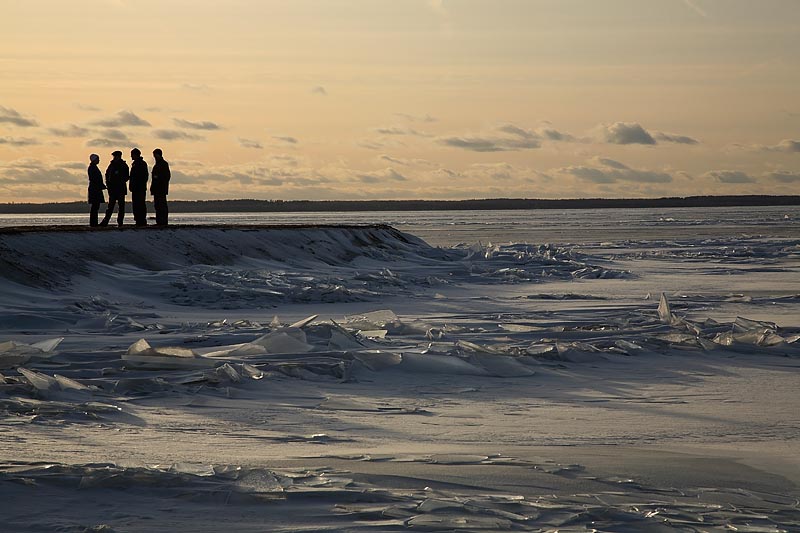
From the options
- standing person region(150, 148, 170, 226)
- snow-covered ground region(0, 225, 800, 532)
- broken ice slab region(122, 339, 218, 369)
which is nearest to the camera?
snow-covered ground region(0, 225, 800, 532)

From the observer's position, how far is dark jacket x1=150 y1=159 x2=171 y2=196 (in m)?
21.4

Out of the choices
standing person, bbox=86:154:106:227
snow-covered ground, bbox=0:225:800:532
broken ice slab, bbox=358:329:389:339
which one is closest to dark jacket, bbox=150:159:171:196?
standing person, bbox=86:154:106:227

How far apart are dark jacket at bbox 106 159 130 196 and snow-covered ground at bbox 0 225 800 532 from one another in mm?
6724

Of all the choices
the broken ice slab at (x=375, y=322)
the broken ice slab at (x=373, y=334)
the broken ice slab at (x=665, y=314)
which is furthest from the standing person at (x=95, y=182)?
the broken ice slab at (x=665, y=314)

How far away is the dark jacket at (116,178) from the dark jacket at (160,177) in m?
0.90

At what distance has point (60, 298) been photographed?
1271 cm

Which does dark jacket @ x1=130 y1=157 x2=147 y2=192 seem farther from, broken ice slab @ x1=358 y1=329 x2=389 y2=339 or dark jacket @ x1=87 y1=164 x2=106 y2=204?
broken ice slab @ x1=358 y1=329 x2=389 y2=339

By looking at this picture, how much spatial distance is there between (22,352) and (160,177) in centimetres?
1418

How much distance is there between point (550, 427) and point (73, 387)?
9.74 ft

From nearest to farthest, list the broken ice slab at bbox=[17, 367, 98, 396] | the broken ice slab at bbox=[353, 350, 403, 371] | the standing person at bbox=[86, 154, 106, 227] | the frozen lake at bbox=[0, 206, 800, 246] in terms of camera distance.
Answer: the broken ice slab at bbox=[17, 367, 98, 396] → the broken ice slab at bbox=[353, 350, 403, 371] → the standing person at bbox=[86, 154, 106, 227] → the frozen lake at bbox=[0, 206, 800, 246]

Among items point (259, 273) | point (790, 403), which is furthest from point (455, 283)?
point (790, 403)

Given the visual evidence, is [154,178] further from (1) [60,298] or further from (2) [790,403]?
(2) [790,403]

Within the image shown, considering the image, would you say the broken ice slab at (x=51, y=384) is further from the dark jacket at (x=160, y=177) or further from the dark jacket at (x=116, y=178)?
the dark jacket at (x=160, y=177)

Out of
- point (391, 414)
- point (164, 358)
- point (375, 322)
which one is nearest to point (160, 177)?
point (375, 322)
